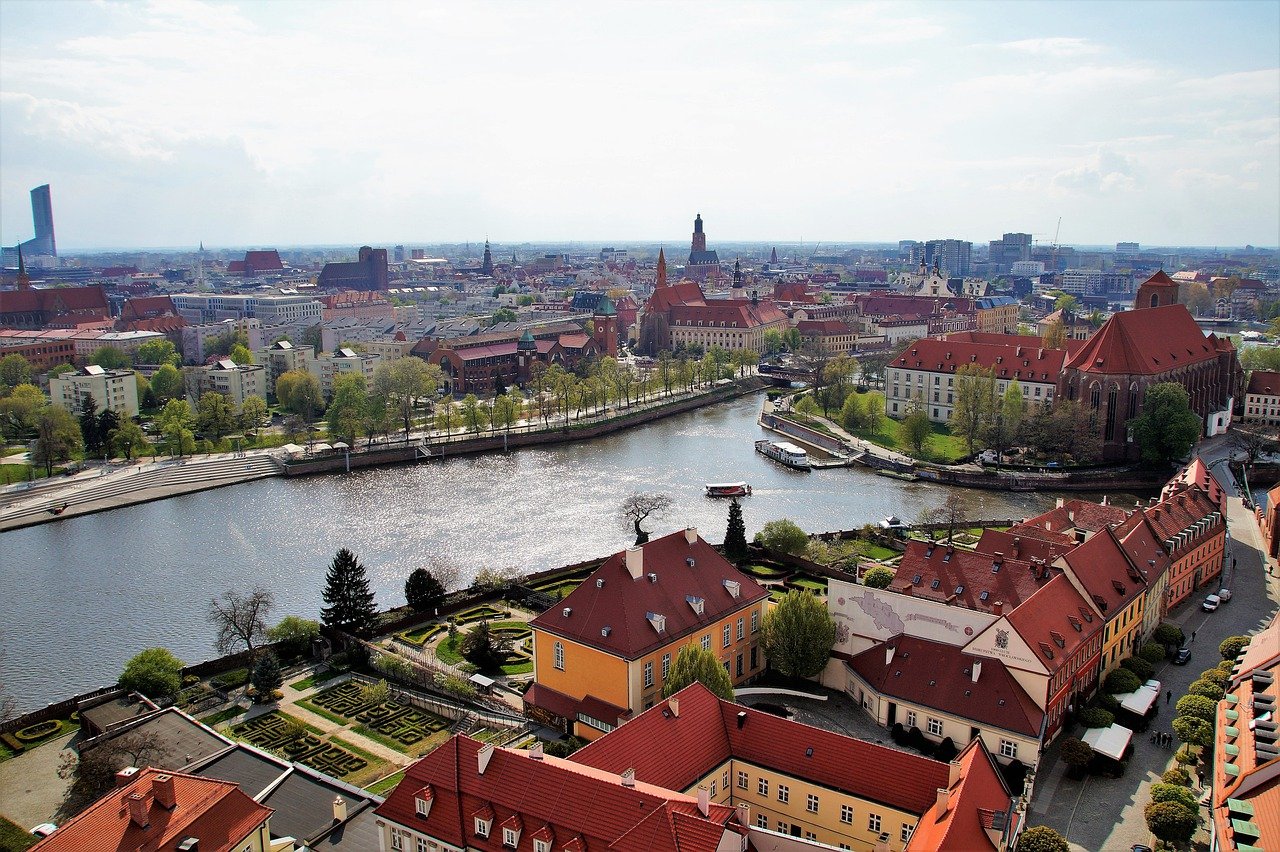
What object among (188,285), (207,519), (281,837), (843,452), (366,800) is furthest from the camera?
(188,285)

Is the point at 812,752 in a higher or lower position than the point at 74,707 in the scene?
higher

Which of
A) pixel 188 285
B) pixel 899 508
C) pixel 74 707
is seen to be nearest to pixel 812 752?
pixel 74 707

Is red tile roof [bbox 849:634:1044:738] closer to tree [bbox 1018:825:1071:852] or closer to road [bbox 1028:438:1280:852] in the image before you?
road [bbox 1028:438:1280:852]

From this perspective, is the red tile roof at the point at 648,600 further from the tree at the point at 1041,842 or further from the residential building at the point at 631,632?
the tree at the point at 1041,842

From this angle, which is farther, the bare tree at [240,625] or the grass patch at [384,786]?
the bare tree at [240,625]

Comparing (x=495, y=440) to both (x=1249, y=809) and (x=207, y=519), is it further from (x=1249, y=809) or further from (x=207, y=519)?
(x=1249, y=809)

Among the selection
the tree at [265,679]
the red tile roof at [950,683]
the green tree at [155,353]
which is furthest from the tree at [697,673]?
the green tree at [155,353]

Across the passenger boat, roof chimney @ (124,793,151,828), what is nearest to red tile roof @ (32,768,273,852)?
roof chimney @ (124,793,151,828)
